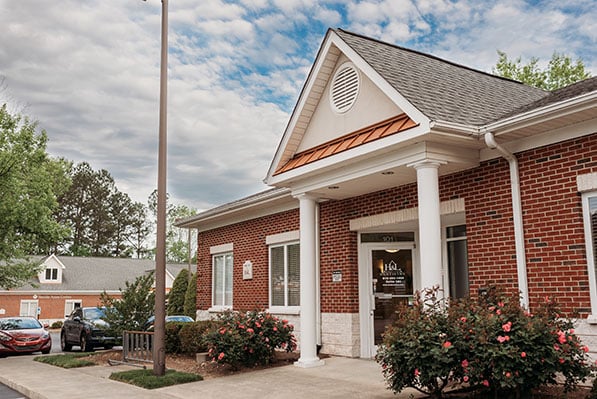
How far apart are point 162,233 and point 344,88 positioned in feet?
14.4

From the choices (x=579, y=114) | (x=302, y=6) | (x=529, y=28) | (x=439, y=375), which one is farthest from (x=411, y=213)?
(x=529, y=28)

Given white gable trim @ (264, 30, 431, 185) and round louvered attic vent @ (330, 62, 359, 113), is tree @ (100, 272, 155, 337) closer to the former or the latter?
white gable trim @ (264, 30, 431, 185)

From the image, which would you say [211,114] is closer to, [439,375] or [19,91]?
[19,91]

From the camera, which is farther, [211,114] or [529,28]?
[529,28]

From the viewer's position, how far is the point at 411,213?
1054 centimetres

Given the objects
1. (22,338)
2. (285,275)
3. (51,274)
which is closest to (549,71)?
(285,275)

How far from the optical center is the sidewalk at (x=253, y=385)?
27.5 feet

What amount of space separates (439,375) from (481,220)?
337 centimetres

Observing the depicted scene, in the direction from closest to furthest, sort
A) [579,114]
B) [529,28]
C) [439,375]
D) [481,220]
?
[439,375] < [579,114] < [481,220] < [529,28]

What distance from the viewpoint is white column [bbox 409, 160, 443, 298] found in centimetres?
836

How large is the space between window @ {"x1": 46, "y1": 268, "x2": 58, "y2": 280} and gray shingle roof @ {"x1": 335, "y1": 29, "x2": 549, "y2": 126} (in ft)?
139

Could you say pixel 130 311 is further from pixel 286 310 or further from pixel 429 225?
pixel 429 225

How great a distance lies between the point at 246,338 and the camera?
1100cm

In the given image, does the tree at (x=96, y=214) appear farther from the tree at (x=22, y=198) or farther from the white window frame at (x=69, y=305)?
the tree at (x=22, y=198)
